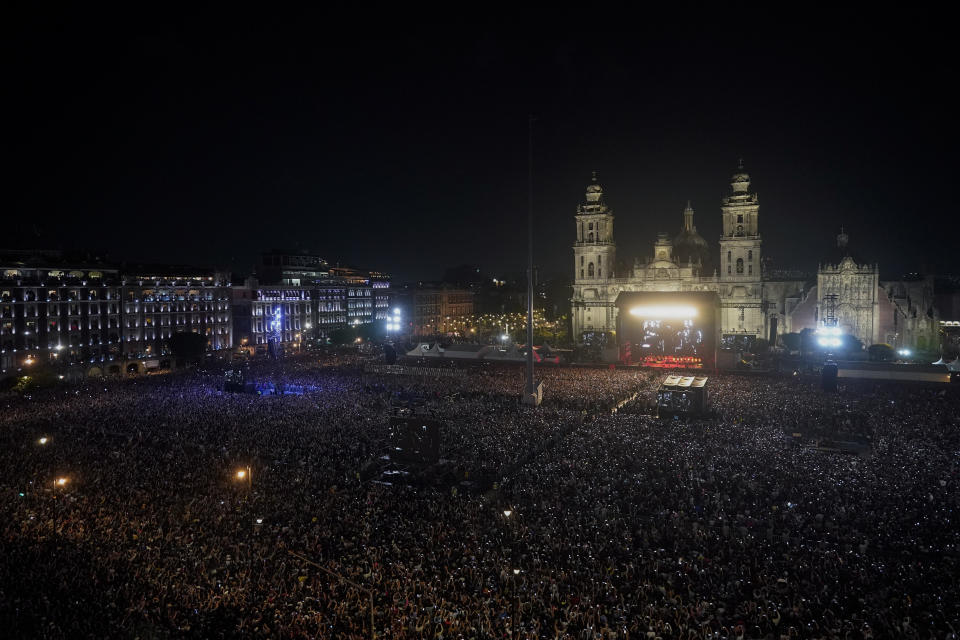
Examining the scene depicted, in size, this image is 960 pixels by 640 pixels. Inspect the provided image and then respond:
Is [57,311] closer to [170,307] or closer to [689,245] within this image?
[170,307]

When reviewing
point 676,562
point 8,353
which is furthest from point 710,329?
point 8,353

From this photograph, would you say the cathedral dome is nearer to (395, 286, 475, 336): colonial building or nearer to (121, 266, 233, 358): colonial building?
(395, 286, 475, 336): colonial building

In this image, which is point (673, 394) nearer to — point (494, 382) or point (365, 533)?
point (494, 382)

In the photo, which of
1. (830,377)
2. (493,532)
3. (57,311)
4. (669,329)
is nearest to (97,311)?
(57,311)

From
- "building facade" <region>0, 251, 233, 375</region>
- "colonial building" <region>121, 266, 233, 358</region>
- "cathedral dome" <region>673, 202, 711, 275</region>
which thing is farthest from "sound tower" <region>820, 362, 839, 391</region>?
"colonial building" <region>121, 266, 233, 358</region>

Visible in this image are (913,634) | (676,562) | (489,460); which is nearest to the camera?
(913,634)

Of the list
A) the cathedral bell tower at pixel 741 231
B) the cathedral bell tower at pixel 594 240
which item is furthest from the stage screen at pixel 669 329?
the cathedral bell tower at pixel 594 240

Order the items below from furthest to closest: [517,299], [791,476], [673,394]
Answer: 1. [517,299]
2. [673,394]
3. [791,476]
